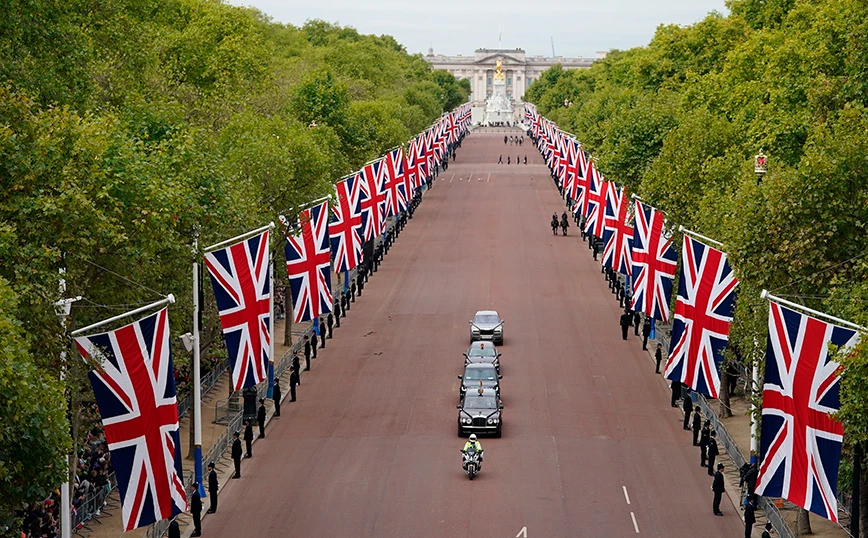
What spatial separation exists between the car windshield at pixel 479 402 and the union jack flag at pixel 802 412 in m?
14.7

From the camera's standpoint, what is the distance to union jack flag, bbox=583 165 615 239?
63.6 metres

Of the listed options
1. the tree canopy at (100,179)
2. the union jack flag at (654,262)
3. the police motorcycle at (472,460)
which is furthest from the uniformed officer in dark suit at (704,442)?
the tree canopy at (100,179)

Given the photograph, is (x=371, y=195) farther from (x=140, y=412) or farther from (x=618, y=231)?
(x=140, y=412)

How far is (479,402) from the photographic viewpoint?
40.1 meters

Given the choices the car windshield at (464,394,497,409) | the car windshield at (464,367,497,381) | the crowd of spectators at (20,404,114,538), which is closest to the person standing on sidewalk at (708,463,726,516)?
the car windshield at (464,394,497,409)

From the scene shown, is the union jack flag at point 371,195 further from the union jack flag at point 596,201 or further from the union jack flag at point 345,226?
the union jack flag at point 596,201

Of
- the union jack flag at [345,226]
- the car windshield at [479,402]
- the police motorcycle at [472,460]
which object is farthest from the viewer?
the union jack flag at [345,226]

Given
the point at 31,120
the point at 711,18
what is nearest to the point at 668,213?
the point at 31,120

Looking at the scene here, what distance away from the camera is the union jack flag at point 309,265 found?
148 feet

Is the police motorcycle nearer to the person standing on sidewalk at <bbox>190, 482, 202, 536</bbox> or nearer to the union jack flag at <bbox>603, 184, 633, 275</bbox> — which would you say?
the person standing on sidewalk at <bbox>190, 482, 202, 536</bbox>

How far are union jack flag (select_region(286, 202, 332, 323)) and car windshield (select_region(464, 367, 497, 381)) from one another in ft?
19.8

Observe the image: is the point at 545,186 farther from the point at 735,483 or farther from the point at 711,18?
the point at 735,483

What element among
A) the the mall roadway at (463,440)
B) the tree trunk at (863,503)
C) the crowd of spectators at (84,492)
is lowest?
the the mall roadway at (463,440)

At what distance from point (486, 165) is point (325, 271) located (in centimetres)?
10833
